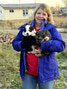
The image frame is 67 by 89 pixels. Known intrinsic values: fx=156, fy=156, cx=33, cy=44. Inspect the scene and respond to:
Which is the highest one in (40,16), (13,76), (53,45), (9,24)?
(9,24)

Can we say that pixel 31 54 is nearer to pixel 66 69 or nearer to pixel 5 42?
pixel 66 69

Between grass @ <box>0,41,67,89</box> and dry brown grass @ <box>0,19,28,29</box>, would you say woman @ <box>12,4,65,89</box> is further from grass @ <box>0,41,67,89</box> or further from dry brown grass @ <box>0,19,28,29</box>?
dry brown grass @ <box>0,19,28,29</box>

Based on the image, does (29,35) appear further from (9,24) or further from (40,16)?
(9,24)

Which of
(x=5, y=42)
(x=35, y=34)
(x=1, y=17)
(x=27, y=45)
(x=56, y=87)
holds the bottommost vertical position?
(x=56, y=87)

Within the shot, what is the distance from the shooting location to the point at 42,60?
2049mm

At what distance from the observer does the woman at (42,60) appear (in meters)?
2.00

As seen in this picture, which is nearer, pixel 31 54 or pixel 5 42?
pixel 31 54

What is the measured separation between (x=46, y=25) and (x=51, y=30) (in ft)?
0.36

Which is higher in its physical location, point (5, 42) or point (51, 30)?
point (51, 30)

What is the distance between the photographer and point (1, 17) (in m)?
26.2

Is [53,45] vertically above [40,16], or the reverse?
[40,16]

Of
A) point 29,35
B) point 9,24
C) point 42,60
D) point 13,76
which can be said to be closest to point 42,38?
point 29,35

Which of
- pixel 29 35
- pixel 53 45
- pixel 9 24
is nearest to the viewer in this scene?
pixel 53 45

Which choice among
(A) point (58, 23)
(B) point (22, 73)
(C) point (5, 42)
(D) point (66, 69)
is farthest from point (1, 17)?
(B) point (22, 73)
